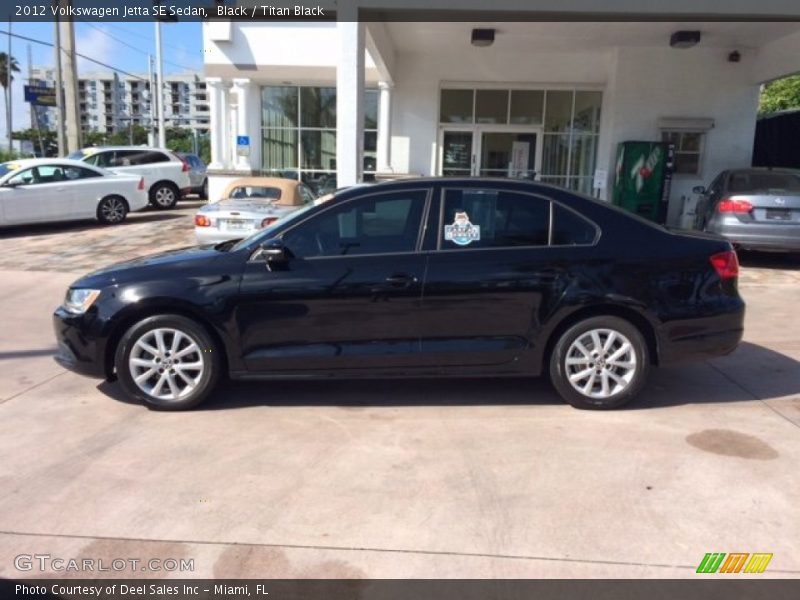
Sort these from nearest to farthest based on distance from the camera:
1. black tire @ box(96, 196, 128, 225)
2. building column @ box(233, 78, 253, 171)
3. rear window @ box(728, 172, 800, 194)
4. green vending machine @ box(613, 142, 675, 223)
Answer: rear window @ box(728, 172, 800, 194) → green vending machine @ box(613, 142, 675, 223) → black tire @ box(96, 196, 128, 225) → building column @ box(233, 78, 253, 171)

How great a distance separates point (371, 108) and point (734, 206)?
32.5 ft

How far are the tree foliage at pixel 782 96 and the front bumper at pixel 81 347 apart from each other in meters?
27.5

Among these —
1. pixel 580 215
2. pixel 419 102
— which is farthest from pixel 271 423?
pixel 419 102

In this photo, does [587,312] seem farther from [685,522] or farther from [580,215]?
[685,522]

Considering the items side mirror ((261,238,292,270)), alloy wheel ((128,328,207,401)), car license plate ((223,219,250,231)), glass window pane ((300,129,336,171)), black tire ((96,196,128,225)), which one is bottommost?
alloy wheel ((128,328,207,401))

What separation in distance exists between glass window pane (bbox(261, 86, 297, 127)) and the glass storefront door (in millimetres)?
4001

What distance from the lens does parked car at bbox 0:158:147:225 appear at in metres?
14.1

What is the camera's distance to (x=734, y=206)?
395 inches

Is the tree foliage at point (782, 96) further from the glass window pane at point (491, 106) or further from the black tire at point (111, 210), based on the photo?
the black tire at point (111, 210)

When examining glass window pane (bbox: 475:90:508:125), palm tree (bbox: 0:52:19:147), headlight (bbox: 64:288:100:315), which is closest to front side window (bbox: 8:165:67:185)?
glass window pane (bbox: 475:90:508:125)

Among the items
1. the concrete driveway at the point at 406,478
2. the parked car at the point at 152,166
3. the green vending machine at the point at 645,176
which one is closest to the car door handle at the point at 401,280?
the concrete driveway at the point at 406,478

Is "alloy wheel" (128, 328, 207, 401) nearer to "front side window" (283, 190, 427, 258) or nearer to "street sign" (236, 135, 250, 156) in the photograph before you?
"front side window" (283, 190, 427, 258)

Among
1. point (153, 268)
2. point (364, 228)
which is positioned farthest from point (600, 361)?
point (153, 268)

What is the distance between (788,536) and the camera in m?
3.26
